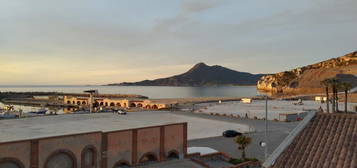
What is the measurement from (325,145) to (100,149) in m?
16.0

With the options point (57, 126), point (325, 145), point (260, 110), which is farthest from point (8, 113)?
point (325, 145)

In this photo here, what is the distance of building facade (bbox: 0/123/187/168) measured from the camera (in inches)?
778

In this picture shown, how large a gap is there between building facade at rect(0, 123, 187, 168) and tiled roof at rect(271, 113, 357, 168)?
13.5m

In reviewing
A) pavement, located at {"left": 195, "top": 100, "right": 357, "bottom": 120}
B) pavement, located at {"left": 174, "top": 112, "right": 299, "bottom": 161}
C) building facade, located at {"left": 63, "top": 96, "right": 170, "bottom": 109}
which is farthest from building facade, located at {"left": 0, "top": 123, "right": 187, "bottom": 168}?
building facade, located at {"left": 63, "top": 96, "right": 170, "bottom": 109}

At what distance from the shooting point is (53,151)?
20969 mm

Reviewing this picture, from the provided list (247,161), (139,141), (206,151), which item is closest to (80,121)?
(139,141)

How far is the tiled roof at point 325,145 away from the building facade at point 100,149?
13.5 metres

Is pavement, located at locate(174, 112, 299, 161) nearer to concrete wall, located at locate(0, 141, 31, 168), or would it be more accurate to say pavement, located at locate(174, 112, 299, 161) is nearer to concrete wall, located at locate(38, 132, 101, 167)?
concrete wall, located at locate(38, 132, 101, 167)

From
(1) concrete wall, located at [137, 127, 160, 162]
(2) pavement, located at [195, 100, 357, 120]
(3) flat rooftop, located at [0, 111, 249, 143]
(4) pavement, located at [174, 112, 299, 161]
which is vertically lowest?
(4) pavement, located at [174, 112, 299, 161]

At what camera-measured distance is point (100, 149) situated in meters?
23.7

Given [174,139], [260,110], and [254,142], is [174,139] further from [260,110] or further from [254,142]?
[260,110]

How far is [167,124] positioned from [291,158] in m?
14.4

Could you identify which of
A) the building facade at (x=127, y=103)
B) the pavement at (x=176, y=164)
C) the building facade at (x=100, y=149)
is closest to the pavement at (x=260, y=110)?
the building facade at (x=127, y=103)

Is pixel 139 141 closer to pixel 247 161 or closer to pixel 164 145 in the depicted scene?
pixel 164 145
